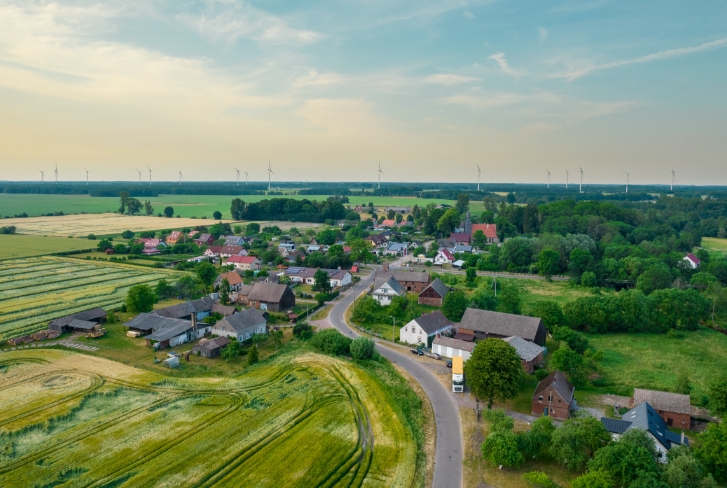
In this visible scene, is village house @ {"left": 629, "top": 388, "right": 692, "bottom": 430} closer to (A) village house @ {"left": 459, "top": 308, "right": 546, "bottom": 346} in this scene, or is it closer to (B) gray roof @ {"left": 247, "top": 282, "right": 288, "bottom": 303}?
(A) village house @ {"left": 459, "top": 308, "right": 546, "bottom": 346}

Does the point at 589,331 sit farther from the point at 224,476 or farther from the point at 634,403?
the point at 224,476

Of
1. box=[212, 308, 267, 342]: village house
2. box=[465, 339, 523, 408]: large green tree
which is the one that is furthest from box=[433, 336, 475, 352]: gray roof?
box=[212, 308, 267, 342]: village house

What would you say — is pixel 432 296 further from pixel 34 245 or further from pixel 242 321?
pixel 34 245

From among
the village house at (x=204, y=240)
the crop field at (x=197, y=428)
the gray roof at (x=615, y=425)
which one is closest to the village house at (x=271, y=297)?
the crop field at (x=197, y=428)

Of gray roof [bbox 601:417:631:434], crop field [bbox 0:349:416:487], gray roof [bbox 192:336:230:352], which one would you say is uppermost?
gray roof [bbox 192:336:230:352]

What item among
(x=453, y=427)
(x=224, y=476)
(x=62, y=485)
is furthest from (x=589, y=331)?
(x=62, y=485)
